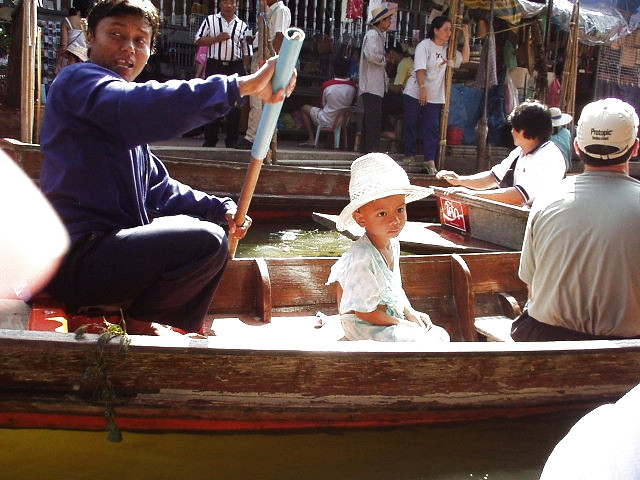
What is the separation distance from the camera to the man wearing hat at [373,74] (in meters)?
9.71

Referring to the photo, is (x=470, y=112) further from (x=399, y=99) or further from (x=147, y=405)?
(x=147, y=405)

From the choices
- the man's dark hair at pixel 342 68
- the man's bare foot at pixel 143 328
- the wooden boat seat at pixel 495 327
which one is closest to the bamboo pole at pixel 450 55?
the man's dark hair at pixel 342 68

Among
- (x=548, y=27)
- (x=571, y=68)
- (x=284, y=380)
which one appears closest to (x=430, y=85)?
(x=571, y=68)

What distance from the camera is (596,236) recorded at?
307cm

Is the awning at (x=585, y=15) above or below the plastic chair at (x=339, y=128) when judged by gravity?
above

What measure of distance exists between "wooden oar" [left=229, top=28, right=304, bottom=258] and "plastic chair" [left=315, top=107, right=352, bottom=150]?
7.61 metres

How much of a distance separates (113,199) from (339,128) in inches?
329

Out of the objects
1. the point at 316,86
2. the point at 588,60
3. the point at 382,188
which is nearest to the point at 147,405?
the point at 382,188

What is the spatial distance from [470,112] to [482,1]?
5.16ft

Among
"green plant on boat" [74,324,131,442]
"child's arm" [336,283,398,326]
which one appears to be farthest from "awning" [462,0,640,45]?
"green plant on boat" [74,324,131,442]

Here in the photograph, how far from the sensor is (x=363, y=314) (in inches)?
127

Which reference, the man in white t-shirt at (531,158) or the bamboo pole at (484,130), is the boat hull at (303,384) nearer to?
the man in white t-shirt at (531,158)

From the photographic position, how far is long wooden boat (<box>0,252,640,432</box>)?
2.80 meters

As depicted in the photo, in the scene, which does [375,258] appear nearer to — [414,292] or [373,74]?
[414,292]
